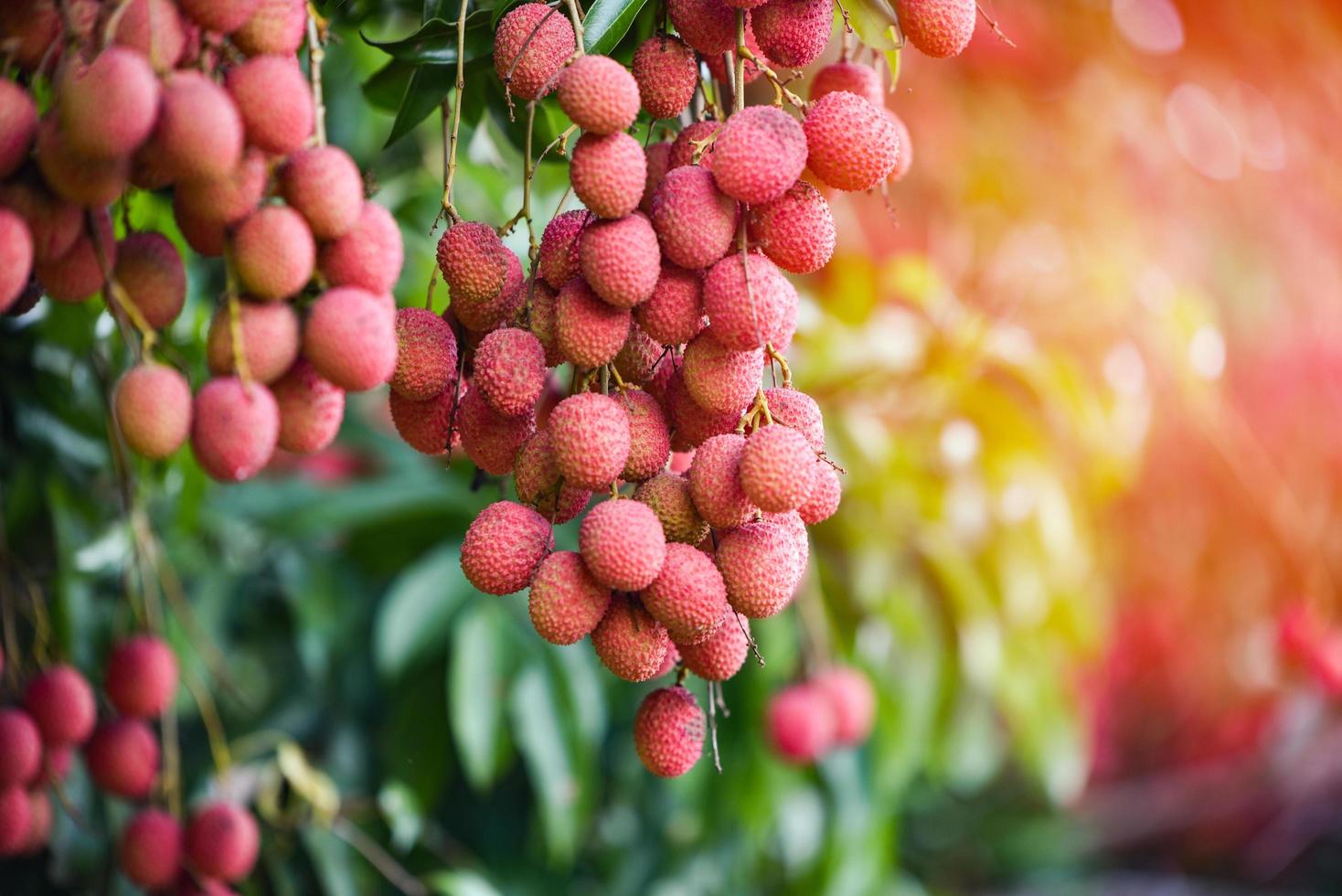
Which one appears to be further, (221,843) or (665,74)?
(221,843)

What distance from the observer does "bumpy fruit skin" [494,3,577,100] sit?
1.89ft

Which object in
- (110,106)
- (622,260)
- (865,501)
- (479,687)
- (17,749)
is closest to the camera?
(110,106)

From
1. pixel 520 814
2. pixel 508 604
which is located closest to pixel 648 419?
pixel 508 604

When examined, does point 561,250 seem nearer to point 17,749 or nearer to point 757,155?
point 757,155

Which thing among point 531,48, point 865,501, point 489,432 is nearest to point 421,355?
point 489,432

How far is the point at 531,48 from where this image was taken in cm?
58

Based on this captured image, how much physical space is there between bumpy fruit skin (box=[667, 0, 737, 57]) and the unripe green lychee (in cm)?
24

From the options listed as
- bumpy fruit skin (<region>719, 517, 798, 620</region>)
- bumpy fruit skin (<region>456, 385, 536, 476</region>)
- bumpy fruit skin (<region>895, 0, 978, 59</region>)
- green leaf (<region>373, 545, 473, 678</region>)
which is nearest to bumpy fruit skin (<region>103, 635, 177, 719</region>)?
green leaf (<region>373, 545, 473, 678</region>)

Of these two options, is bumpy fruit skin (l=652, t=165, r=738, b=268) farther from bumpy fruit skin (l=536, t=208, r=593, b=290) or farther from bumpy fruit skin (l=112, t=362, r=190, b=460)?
bumpy fruit skin (l=112, t=362, r=190, b=460)

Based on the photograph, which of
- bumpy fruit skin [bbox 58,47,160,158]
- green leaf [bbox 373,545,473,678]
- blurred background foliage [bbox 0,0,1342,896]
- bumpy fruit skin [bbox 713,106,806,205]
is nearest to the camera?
bumpy fruit skin [bbox 58,47,160,158]

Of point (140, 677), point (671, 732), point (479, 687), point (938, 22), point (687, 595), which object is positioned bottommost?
point (479, 687)

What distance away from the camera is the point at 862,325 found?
1718 mm

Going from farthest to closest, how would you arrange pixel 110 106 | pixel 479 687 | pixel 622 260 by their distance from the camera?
pixel 479 687, pixel 622 260, pixel 110 106

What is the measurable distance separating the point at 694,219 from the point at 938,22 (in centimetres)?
16
